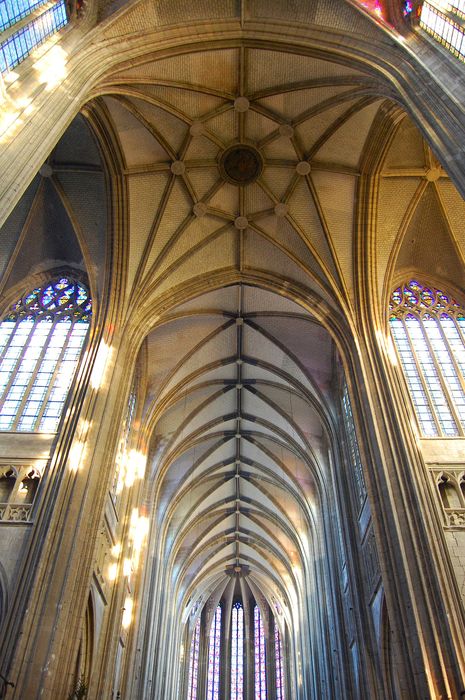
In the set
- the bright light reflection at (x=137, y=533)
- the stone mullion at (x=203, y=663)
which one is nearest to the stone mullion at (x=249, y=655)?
the stone mullion at (x=203, y=663)

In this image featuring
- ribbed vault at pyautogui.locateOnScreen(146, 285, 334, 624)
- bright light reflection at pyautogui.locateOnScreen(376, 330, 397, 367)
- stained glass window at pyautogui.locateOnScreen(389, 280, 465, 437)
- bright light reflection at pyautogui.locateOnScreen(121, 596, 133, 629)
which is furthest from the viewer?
ribbed vault at pyautogui.locateOnScreen(146, 285, 334, 624)

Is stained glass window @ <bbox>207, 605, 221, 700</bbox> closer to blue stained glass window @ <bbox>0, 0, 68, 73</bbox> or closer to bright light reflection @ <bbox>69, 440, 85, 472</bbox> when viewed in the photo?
bright light reflection @ <bbox>69, 440, 85, 472</bbox>

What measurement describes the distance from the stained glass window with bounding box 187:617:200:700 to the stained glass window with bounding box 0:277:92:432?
2965 centimetres

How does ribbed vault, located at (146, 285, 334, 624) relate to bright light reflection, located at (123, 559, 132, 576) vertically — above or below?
above

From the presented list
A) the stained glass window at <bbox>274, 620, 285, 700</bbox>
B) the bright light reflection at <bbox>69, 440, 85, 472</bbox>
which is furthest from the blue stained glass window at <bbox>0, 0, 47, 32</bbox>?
the stained glass window at <bbox>274, 620, 285, 700</bbox>

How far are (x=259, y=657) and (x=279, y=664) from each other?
63.7 inches

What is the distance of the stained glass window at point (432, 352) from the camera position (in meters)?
15.5

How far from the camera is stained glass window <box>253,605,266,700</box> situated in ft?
126

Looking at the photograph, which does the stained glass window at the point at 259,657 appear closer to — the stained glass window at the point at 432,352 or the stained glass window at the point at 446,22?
the stained glass window at the point at 432,352

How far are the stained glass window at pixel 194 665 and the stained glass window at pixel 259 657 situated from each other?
4110 millimetres

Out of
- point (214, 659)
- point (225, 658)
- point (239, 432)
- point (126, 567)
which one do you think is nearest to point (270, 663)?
point (225, 658)

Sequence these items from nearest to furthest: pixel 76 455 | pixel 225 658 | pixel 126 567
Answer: pixel 76 455
pixel 126 567
pixel 225 658

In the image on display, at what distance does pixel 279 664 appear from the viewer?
39.0 m

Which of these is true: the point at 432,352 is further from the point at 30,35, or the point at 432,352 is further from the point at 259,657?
the point at 259,657
